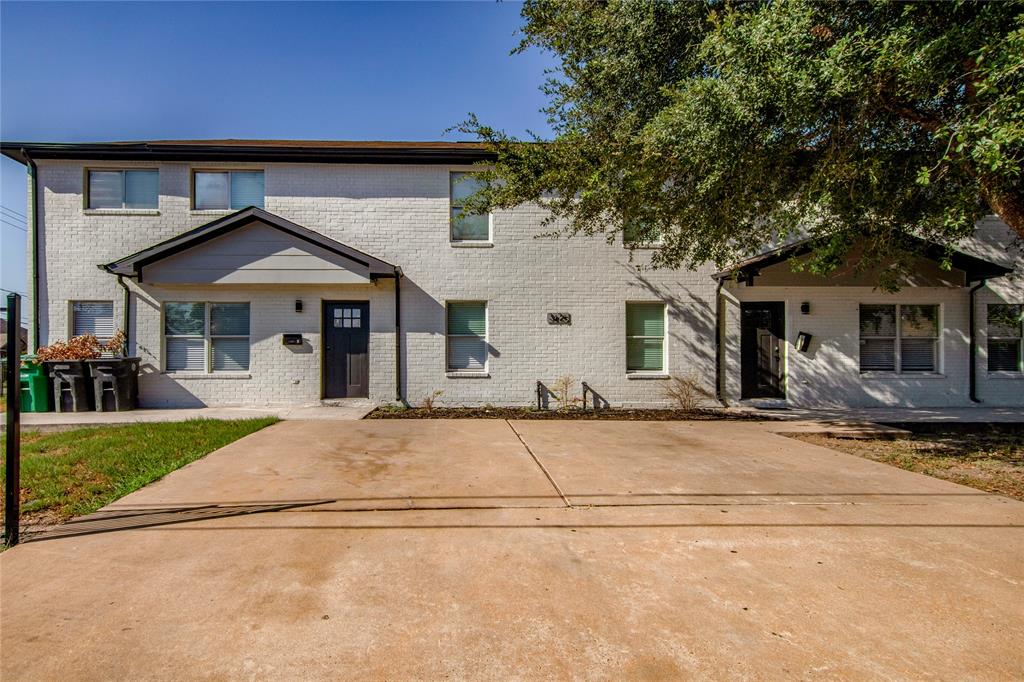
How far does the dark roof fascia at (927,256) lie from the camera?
32.8 ft

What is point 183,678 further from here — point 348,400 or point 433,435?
point 348,400

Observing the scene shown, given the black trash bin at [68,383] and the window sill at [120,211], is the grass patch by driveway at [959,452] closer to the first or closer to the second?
the black trash bin at [68,383]

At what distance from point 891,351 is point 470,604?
41.3 ft

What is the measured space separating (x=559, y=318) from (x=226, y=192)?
8.16 metres

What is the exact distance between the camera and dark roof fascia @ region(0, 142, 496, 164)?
10.2 metres

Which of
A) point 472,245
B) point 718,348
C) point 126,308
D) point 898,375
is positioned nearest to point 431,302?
point 472,245

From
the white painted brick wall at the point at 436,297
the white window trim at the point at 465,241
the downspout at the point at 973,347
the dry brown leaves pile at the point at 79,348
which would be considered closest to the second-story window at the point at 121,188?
the white painted brick wall at the point at 436,297

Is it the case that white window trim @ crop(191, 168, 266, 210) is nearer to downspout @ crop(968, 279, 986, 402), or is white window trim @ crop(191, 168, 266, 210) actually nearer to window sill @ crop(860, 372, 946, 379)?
window sill @ crop(860, 372, 946, 379)

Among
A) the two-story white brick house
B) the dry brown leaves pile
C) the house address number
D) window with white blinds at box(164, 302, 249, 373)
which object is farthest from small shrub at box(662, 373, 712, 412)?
the dry brown leaves pile

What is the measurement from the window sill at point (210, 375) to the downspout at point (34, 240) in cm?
286

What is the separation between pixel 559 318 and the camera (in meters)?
10.8

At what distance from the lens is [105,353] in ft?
33.4

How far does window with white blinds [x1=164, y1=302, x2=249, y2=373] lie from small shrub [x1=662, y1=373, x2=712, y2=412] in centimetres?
962

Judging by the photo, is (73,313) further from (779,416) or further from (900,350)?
(900,350)
